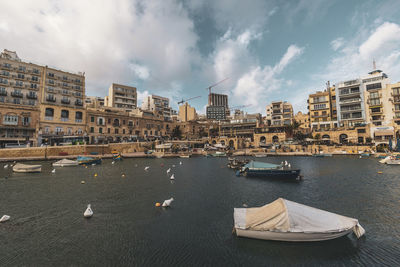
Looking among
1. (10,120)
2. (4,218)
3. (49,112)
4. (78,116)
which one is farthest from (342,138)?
(10,120)

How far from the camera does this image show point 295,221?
10484 mm

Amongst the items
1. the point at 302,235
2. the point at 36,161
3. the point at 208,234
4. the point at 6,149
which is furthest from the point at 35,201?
the point at 6,149

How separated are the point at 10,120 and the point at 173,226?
218 feet

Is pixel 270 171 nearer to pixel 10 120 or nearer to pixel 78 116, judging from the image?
pixel 78 116

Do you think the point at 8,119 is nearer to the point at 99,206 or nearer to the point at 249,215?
the point at 99,206

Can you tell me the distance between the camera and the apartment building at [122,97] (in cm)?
8912

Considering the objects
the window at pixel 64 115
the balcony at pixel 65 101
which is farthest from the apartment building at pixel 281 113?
the balcony at pixel 65 101

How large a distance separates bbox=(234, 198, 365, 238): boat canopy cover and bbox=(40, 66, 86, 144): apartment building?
225 feet

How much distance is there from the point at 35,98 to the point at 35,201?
61436 millimetres

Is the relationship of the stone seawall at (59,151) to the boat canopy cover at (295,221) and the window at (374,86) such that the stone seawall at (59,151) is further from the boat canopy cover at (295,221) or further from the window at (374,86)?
the window at (374,86)

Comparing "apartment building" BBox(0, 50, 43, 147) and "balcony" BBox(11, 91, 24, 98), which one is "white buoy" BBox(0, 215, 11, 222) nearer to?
"apartment building" BBox(0, 50, 43, 147)

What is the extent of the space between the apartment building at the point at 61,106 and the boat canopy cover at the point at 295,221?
68608 mm

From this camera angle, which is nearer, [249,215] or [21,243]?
[21,243]

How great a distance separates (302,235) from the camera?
404 inches
